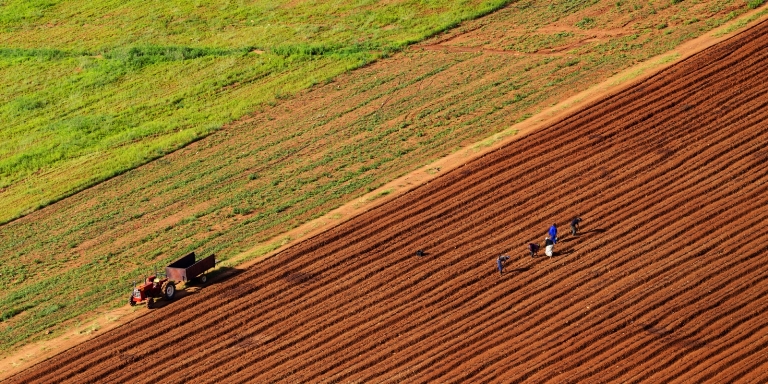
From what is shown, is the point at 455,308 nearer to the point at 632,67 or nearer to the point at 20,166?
the point at 632,67

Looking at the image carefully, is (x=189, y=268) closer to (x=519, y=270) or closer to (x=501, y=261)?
(x=501, y=261)

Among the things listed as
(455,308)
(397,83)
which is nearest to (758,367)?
(455,308)

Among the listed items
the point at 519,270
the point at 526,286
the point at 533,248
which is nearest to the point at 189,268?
the point at 519,270

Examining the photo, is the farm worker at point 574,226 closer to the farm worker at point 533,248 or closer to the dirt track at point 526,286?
the dirt track at point 526,286

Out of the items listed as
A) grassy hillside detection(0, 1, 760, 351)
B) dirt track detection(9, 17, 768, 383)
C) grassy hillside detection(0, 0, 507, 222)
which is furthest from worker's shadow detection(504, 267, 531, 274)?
grassy hillside detection(0, 0, 507, 222)

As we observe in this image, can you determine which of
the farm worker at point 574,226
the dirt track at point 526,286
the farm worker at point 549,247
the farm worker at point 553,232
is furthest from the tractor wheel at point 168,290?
the farm worker at point 574,226

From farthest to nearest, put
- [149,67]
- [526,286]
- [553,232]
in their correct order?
[149,67] → [553,232] → [526,286]
